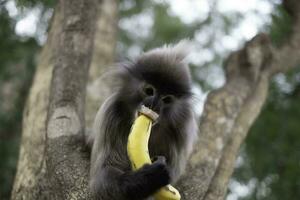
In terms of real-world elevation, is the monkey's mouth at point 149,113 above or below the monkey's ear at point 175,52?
below

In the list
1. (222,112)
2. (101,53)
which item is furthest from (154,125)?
(101,53)

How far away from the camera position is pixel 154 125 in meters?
4.06

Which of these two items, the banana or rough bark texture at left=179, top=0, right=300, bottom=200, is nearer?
the banana

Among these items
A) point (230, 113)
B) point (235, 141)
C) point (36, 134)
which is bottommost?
point (235, 141)

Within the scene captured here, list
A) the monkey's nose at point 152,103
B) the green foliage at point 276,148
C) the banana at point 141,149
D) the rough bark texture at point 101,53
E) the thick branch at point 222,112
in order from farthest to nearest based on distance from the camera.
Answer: the green foliage at point 276,148, the rough bark texture at point 101,53, the thick branch at point 222,112, the monkey's nose at point 152,103, the banana at point 141,149

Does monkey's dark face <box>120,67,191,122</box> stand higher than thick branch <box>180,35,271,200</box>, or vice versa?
monkey's dark face <box>120,67,191,122</box>

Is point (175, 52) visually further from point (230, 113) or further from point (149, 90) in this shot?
point (230, 113)

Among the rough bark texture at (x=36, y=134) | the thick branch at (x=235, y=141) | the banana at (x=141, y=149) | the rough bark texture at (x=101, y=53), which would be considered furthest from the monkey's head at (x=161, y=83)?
the rough bark texture at (x=101, y=53)

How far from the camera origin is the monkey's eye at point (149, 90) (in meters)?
3.89

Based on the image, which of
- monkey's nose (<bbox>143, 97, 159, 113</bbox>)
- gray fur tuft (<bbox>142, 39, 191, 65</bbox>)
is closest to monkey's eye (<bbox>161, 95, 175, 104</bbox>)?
monkey's nose (<bbox>143, 97, 159, 113</bbox>)

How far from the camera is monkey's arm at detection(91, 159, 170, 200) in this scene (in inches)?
132

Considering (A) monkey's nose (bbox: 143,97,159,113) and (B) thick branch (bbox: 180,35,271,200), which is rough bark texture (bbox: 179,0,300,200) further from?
(A) monkey's nose (bbox: 143,97,159,113)

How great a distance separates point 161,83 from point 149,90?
102mm

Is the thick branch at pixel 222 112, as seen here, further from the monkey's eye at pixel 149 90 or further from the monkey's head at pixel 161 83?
the monkey's eye at pixel 149 90
